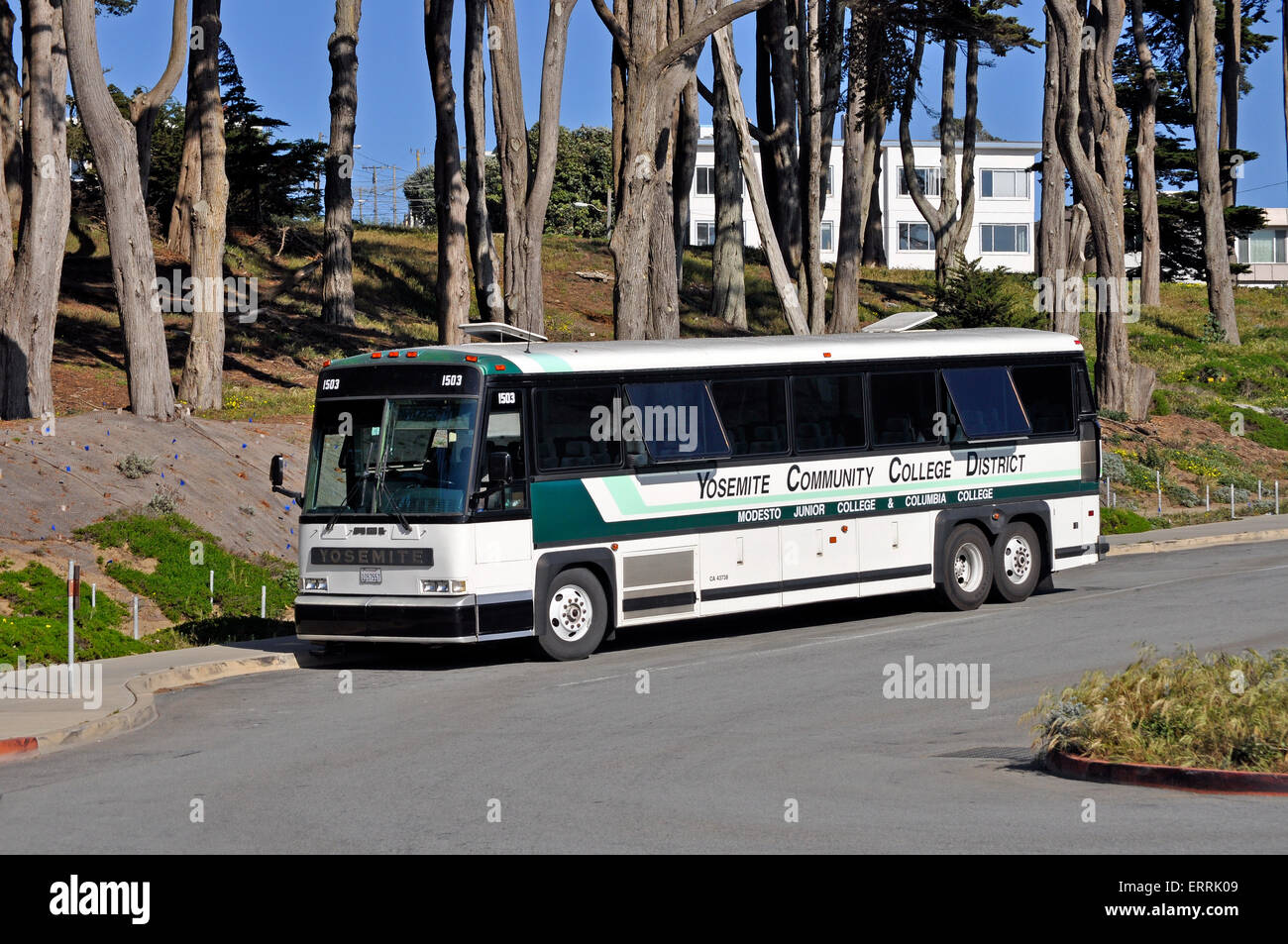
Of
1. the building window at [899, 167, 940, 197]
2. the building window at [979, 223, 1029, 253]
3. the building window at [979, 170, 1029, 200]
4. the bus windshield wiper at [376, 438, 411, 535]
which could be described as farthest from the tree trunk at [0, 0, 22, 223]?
the building window at [979, 170, 1029, 200]

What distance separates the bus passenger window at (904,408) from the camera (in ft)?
66.7

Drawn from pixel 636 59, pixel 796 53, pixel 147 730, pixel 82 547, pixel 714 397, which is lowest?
pixel 147 730

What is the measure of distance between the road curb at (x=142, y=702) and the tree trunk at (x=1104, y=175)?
25.6m

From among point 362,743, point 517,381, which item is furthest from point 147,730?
point 517,381

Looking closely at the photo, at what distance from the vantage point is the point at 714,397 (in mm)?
18875

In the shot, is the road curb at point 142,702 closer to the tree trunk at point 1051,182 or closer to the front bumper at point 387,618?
the front bumper at point 387,618

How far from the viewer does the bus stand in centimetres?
1678

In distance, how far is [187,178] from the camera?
143 feet

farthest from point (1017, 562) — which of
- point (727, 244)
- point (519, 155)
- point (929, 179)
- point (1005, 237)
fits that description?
point (1005, 237)

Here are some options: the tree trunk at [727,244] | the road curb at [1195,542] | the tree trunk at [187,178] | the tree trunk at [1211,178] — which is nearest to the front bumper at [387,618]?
the road curb at [1195,542]

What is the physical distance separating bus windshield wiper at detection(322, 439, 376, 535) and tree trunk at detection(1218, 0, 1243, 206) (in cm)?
5526

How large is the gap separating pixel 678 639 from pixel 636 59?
37.5 ft

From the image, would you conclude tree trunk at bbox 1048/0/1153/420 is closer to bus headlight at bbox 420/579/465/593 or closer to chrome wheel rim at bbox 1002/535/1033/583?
chrome wheel rim at bbox 1002/535/1033/583
